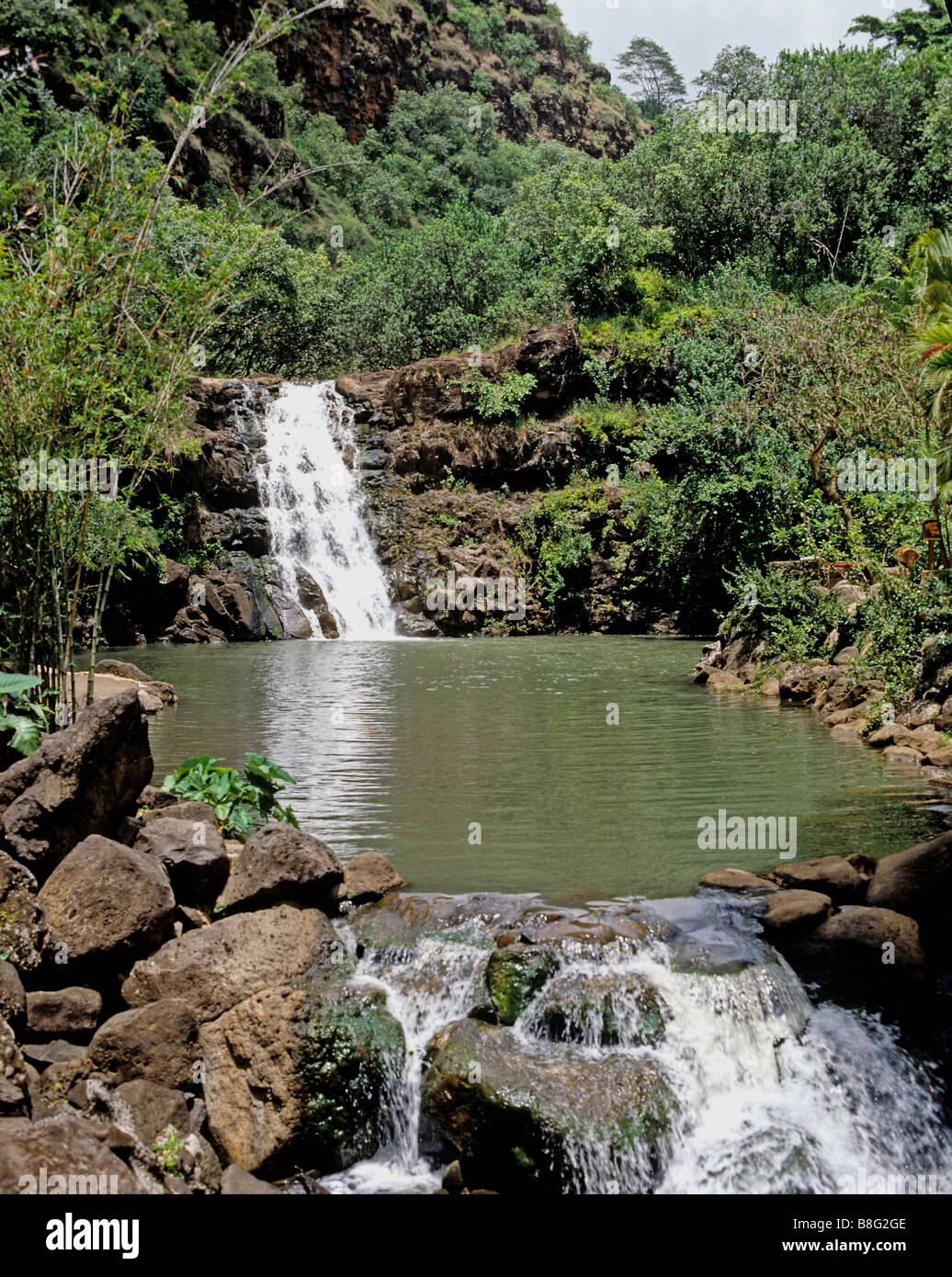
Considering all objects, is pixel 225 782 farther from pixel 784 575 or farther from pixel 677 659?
pixel 677 659

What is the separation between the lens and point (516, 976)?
19.2ft

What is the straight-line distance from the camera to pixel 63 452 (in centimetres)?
736

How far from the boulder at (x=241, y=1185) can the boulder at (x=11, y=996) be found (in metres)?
1.39

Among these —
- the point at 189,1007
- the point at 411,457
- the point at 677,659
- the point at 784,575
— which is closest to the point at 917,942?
the point at 189,1007

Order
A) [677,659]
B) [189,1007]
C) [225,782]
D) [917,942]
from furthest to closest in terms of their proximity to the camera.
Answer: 1. [677,659]
2. [225,782]
3. [917,942]
4. [189,1007]

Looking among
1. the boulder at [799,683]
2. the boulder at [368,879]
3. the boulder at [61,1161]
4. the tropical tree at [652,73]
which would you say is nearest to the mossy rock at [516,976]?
the boulder at [368,879]

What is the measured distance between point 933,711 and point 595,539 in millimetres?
19431

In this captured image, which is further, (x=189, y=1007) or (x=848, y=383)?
(x=848, y=383)

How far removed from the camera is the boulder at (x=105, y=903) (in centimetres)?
581

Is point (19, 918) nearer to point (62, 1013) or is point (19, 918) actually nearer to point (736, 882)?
point (62, 1013)

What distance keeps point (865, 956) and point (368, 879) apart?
329 centimetres

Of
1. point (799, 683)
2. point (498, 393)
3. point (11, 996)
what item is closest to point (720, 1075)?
point (11, 996)
